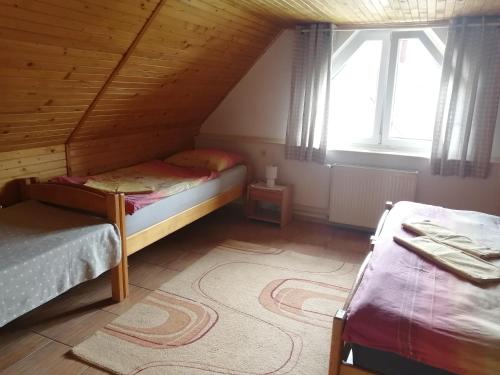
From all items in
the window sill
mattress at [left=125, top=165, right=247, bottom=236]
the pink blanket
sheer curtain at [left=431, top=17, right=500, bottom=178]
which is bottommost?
mattress at [left=125, top=165, right=247, bottom=236]

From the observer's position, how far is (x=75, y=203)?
2537 mm

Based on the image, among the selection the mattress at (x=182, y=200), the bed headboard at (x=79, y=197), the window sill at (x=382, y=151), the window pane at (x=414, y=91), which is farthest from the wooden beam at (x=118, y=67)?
the window pane at (x=414, y=91)

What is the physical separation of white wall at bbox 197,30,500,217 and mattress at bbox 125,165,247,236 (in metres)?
0.39

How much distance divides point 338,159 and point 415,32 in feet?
4.39

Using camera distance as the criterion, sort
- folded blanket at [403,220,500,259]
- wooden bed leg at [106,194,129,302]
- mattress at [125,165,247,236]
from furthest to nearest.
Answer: mattress at [125,165,247,236], wooden bed leg at [106,194,129,302], folded blanket at [403,220,500,259]

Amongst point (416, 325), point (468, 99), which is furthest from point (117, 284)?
point (468, 99)

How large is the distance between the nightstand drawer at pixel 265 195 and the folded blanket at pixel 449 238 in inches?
68.7

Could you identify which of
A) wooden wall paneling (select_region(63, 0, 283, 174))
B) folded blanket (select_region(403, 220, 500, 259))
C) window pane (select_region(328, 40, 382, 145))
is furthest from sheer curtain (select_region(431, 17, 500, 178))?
wooden wall paneling (select_region(63, 0, 283, 174))

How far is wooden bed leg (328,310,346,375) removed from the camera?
4.84 feet

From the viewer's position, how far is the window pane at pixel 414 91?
362cm

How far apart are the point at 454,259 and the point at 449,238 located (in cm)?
27

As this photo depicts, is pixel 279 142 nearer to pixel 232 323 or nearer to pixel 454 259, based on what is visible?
pixel 232 323

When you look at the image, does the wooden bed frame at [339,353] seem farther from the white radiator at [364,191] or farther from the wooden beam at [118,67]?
the white radiator at [364,191]

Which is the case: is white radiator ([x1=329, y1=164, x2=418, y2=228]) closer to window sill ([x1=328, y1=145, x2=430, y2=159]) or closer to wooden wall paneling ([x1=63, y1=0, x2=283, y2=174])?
window sill ([x1=328, y1=145, x2=430, y2=159])
